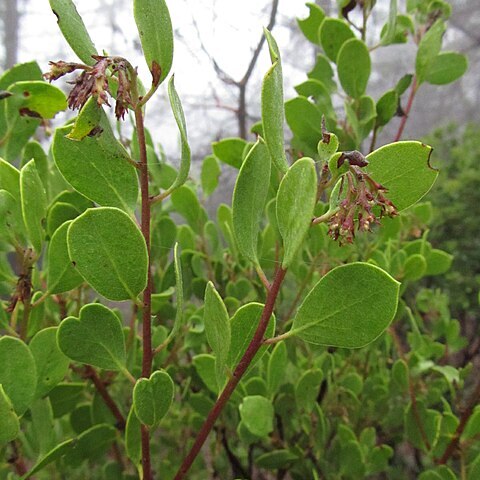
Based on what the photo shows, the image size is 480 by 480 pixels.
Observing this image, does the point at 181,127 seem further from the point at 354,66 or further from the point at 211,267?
the point at 211,267

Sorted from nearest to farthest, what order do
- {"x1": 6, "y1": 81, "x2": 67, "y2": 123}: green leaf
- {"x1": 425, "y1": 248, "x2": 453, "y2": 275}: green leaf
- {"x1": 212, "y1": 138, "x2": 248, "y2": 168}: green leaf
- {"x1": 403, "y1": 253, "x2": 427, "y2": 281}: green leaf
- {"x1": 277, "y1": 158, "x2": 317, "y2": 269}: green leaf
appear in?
{"x1": 277, "y1": 158, "x2": 317, "y2": 269}: green leaf, {"x1": 6, "y1": 81, "x2": 67, "y2": 123}: green leaf, {"x1": 212, "y1": 138, "x2": 248, "y2": 168}: green leaf, {"x1": 403, "y1": 253, "x2": 427, "y2": 281}: green leaf, {"x1": 425, "y1": 248, "x2": 453, "y2": 275}: green leaf

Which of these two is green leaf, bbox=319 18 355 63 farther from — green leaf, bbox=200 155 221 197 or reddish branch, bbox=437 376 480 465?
reddish branch, bbox=437 376 480 465

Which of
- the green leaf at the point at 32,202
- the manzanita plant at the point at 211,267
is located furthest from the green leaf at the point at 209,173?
the green leaf at the point at 32,202

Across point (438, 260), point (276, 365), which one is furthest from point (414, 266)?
point (276, 365)

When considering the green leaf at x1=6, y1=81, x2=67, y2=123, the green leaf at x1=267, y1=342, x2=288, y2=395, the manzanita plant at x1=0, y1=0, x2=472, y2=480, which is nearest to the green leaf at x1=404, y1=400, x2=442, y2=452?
the manzanita plant at x1=0, y1=0, x2=472, y2=480

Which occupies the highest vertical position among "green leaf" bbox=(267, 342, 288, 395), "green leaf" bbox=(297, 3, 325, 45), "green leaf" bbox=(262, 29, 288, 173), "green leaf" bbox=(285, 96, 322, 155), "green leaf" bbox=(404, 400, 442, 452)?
"green leaf" bbox=(297, 3, 325, 45)

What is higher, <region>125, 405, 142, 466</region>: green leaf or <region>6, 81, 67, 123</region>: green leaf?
<region>6, 81, 67, 123</region>: green leaf
